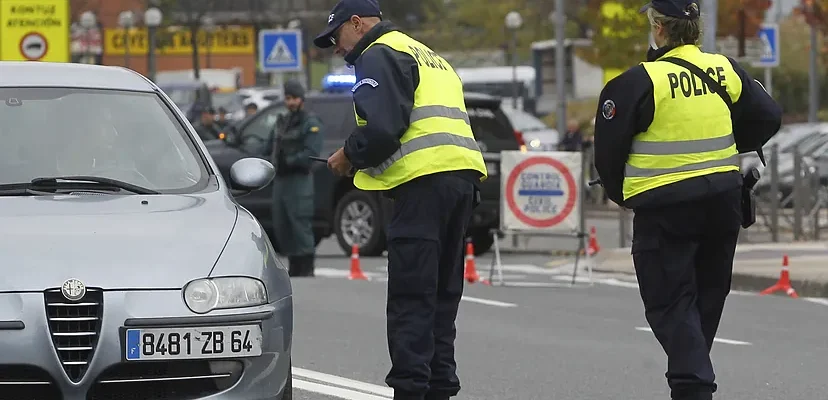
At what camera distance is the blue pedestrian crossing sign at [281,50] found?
28562 mm

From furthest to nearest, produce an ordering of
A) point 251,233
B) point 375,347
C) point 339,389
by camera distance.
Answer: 1. point 375,347
2. point 339,389
3. point 251,233

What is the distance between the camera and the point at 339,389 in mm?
8750

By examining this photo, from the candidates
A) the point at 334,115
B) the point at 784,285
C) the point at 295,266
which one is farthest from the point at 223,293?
the point at 334,115

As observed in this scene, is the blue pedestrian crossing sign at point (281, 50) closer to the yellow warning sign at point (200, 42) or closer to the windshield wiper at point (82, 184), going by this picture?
the windshield wiper at point (82, 184)

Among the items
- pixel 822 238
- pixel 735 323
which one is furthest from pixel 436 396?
pixel 822 238

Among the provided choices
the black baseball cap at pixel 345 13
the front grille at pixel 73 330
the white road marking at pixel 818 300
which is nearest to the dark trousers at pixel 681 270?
the black baseball cap at pixel 345 13

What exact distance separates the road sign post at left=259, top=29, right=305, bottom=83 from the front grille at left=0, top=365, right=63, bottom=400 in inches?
888

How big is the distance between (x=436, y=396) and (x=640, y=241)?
97cm

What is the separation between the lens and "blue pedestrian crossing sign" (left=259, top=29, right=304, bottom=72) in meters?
28.6

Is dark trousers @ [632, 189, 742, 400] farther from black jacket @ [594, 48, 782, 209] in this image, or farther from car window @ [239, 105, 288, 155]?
car window @ [239, 105, 288, 155]

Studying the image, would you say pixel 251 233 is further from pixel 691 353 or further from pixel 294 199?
pixel 294 199

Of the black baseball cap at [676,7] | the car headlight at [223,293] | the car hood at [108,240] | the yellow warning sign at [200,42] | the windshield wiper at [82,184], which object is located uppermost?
the yellow warning sign at [200,42]

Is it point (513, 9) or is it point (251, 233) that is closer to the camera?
point (251, 233)

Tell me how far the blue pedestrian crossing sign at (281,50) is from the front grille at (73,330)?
22.5 metres
